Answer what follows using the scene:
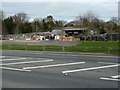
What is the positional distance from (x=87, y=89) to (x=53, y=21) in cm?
10706

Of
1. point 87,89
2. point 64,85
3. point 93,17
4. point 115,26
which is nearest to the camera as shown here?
point 87,89

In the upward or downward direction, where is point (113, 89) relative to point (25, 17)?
downward

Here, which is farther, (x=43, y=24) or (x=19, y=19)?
(x=43, y=24)

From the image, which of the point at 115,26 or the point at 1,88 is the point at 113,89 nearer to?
the point at 1,88

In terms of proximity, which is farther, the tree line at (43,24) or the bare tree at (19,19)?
the bare tree at (19,19)

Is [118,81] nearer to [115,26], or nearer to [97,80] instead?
[97,80]

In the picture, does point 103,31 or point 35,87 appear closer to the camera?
point 35,87

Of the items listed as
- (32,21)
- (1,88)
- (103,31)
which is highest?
(32,21)

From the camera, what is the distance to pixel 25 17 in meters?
84.4

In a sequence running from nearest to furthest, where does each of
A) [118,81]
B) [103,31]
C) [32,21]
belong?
[118,81]
[103,31]
[32,21]

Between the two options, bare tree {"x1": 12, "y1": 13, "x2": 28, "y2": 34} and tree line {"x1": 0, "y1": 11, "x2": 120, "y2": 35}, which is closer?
tree line {"x1": 0, "y1": 11, "x2": 120, "y2": 35}

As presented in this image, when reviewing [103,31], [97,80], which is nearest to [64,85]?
[97,80]

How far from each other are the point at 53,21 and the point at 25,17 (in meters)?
30.5

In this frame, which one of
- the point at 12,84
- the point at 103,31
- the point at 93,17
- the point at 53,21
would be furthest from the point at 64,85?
the point at 53,21
